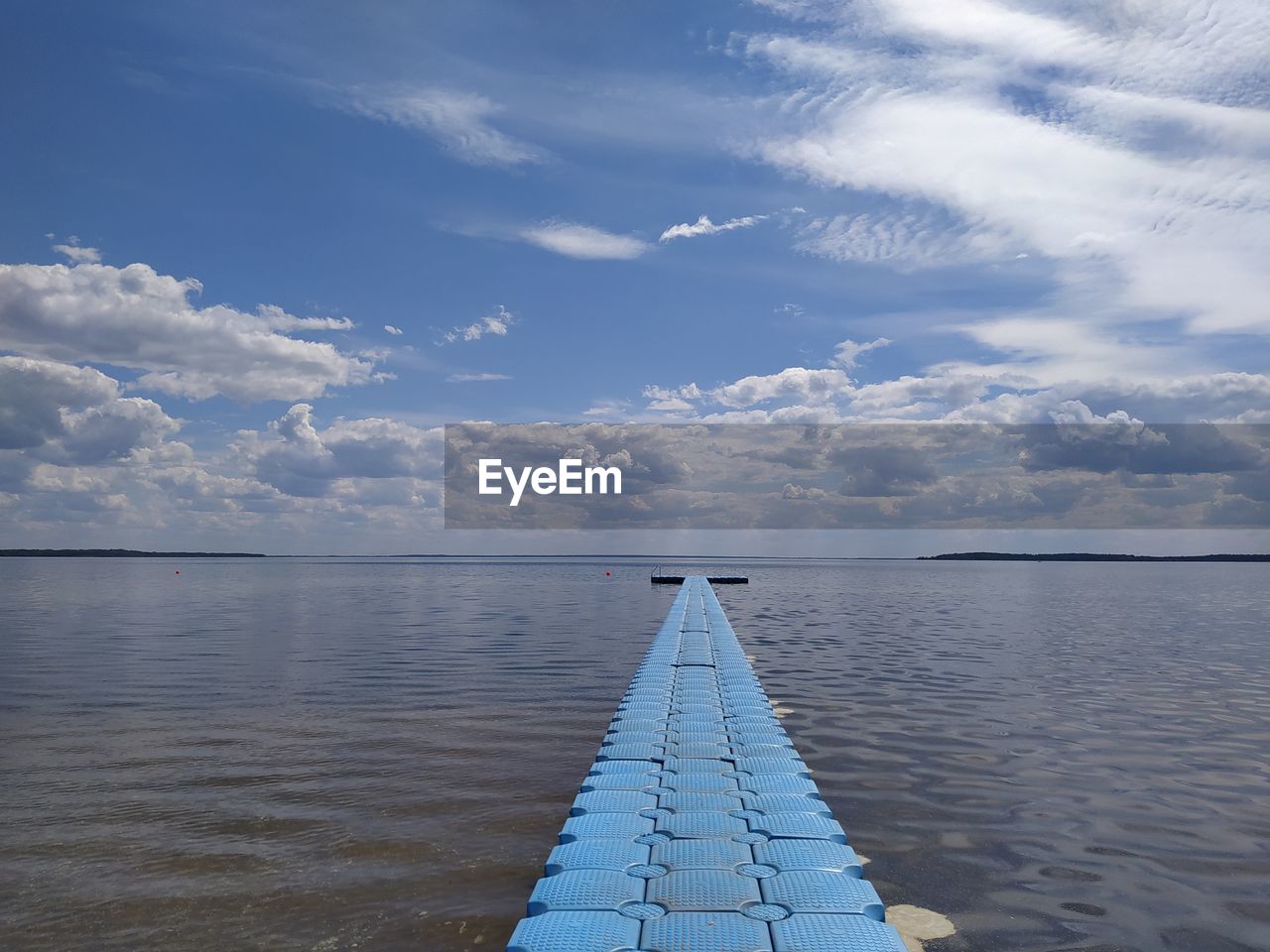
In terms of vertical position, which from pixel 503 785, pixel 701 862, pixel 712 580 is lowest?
pixel 712 580

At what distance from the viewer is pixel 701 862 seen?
7121 mm

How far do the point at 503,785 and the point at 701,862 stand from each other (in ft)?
17.4

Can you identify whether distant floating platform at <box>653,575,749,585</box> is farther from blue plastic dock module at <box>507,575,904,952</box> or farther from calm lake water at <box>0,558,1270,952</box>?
blue plastic dock module at <box>507,575,904,952</box>

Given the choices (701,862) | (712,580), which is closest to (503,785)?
(701,862)

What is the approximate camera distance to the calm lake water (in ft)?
25.5

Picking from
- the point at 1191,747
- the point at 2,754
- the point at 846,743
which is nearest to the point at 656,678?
the point at 846,743

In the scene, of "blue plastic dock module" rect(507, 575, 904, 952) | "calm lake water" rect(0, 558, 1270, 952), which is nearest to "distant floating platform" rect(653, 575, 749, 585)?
"calm lake water" rect(0, 558, 1270, 952)

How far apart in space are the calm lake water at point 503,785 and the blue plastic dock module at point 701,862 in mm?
1062

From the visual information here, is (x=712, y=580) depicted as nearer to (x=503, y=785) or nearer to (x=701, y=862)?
(x=503, y=785)

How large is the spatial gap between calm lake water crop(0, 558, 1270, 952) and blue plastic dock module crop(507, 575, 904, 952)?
1.06m

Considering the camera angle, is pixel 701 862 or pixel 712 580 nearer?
pixel 701 862

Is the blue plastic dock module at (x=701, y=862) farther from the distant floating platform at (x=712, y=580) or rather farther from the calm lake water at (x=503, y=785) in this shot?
the distant floating platform at (x=712, y=580)

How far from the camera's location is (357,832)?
9.83 m

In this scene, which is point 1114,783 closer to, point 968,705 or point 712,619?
point 968,705
